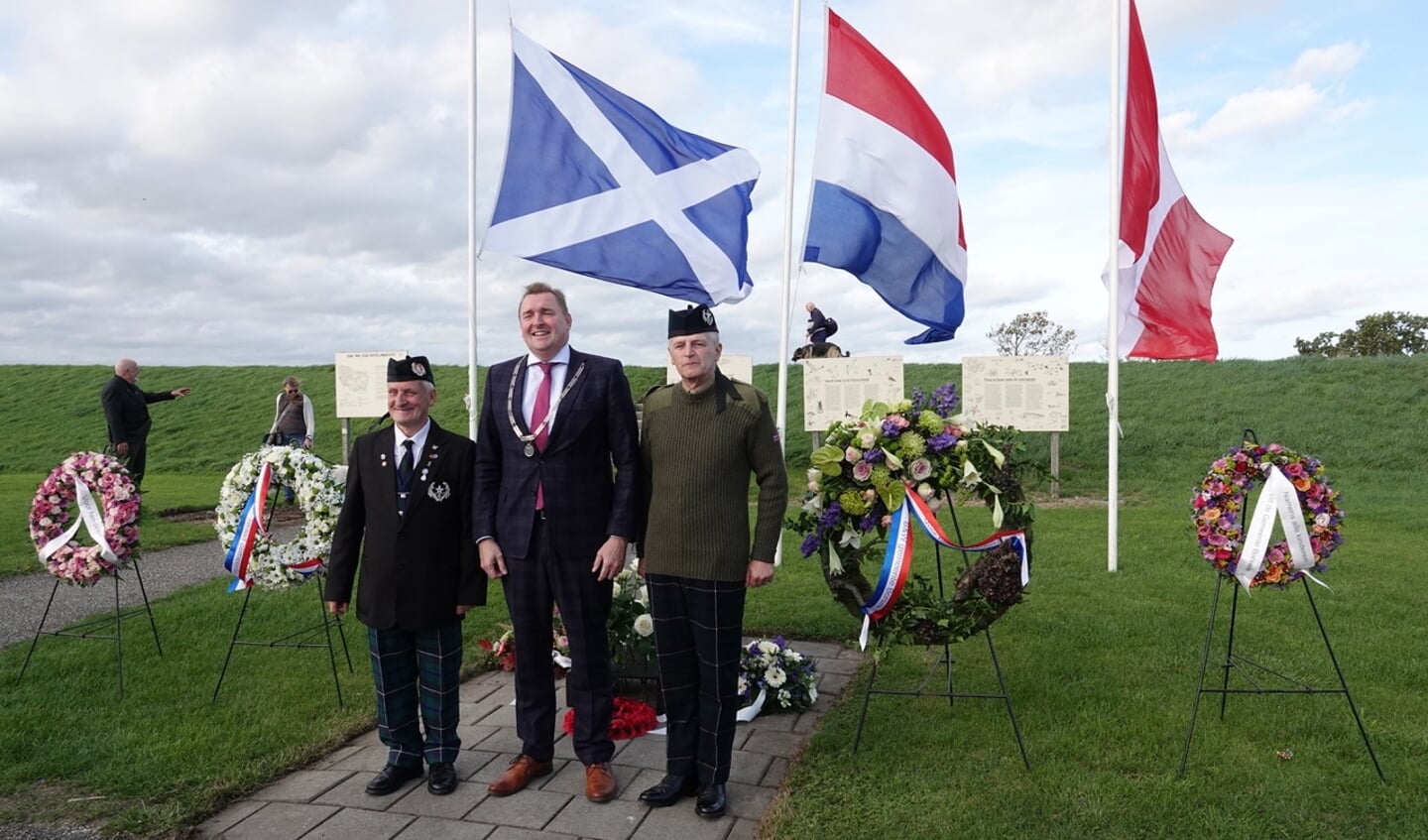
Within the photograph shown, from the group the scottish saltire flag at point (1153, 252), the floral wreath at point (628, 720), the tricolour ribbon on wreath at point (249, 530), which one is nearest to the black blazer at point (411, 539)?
the floral wreath at point (628, 720)

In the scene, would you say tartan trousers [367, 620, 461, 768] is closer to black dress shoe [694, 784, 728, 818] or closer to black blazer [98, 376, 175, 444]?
black dress shoe [694, 784, 728, 818]

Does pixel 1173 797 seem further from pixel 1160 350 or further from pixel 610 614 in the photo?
pixel 1160 350

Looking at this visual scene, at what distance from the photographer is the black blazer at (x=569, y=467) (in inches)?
159

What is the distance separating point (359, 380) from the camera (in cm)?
1739

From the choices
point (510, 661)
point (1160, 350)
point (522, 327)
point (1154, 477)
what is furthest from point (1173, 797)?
point (1154, 477)

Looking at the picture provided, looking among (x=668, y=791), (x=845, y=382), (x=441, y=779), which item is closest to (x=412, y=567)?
(x=441, y=779)

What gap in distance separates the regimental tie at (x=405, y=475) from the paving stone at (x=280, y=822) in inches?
50.7

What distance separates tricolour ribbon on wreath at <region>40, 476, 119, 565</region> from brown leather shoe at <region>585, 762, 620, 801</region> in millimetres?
3564

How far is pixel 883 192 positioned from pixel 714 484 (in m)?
4.45

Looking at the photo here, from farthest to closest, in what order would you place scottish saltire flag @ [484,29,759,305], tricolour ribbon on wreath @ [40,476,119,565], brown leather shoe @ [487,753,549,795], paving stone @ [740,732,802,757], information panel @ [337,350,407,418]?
information panel @ [337,350,407,418] → scottish saltire flag @ [484,29,759,305] → tricolour ribbon on wreath @ [40,476,119,565] → paving stone @ [740,732,802,757] → brown leather shoe @ [487,753,549,795]

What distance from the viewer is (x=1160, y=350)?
8734 millimetres

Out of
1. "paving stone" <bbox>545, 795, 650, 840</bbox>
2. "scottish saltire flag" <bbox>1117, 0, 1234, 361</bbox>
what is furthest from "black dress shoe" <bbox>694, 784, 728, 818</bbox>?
"scottish saltire flag" <bbox>1117, 0, 1234, 361</bbox>

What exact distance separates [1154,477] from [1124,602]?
1006 cm

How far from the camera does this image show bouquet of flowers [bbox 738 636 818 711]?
518cm
